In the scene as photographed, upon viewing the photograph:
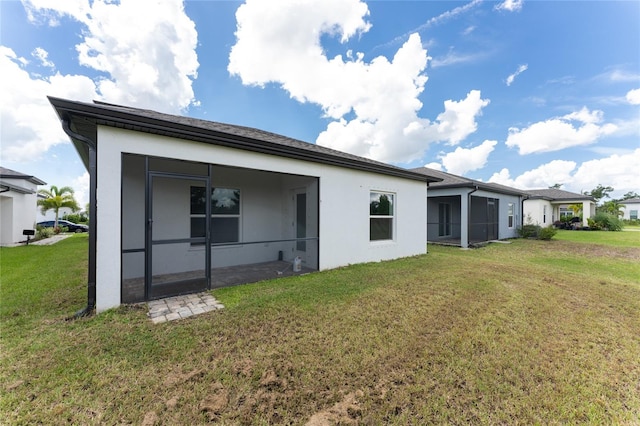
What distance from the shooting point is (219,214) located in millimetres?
7098

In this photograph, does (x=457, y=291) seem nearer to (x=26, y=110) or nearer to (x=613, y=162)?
(x=26, y=110)

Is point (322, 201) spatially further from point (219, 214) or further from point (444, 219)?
point (444, 219)

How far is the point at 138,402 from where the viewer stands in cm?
199

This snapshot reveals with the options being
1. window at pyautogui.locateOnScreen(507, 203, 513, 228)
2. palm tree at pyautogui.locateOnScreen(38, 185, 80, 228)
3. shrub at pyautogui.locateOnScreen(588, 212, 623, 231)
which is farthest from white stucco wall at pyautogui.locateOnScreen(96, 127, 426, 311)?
shrub at pyautogui.locateOnScreen(588, 212, 623, 231)

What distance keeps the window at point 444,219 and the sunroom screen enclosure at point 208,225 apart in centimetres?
1085

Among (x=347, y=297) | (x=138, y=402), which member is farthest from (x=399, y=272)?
(x=138, y=402)

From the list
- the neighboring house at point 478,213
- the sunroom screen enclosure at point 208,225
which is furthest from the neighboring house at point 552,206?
the sunroom screen enclosure at point 208,225

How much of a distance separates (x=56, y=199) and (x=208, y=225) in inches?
839

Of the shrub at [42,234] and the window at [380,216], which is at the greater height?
the window at [380,216]

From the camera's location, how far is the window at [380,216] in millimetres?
7738

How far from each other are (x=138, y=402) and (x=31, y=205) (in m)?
19.6

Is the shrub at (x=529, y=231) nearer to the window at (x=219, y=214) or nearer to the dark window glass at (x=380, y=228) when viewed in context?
the dark window glass at (x=380, y=228)

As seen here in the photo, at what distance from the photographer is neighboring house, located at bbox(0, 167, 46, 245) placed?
38.7ft

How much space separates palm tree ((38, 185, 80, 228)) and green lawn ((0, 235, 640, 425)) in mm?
18364
